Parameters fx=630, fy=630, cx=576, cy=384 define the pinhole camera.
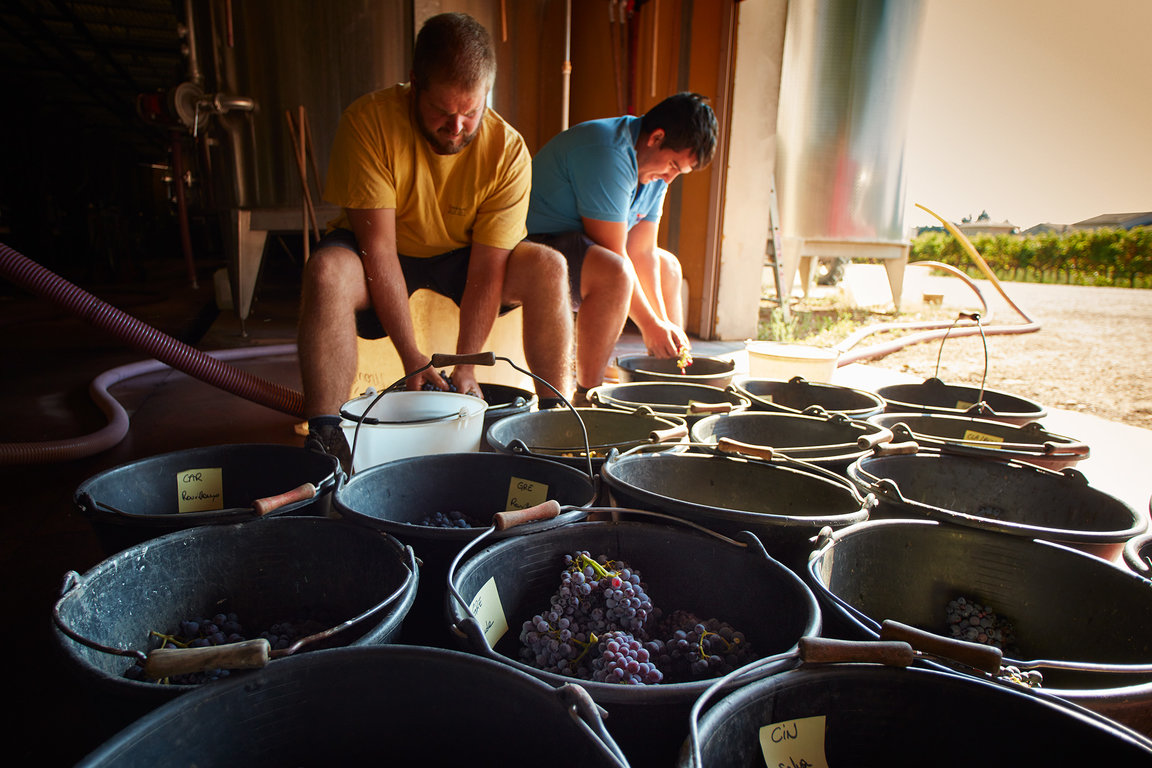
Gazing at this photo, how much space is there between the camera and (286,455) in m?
1.38

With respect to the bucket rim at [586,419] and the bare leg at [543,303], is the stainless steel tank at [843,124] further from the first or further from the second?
the bucket rim at [586,419]

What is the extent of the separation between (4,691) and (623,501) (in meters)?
1.08

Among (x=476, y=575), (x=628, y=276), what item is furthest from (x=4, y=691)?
(x=628, y=276)

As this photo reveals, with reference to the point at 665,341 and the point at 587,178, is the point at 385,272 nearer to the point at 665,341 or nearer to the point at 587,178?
the point at 587,178

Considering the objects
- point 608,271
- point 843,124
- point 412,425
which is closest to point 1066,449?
point 412,425

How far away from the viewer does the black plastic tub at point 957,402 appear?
5.65 feet

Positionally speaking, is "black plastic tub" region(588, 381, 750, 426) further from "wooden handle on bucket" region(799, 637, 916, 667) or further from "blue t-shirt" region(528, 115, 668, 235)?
"wooden handle on bucket" region(799, 637, 916, 667)

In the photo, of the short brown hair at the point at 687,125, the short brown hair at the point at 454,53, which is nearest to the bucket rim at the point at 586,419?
the short brown hair at the point at 454,53

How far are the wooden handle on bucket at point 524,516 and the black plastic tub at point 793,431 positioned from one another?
562 millimetres

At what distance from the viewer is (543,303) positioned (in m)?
2.22

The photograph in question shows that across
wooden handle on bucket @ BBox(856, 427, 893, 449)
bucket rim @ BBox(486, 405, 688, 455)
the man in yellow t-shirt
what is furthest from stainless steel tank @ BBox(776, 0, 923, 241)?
wooden handle on bucket @ BBox(856, 427, 893, 449)

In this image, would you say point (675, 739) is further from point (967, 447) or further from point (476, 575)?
point (967, 447)

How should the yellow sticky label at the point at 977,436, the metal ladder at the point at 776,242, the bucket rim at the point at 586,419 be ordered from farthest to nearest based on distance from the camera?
the metal ladder at the point at 776,242 < the yellow sticky label at the point at 977,436 < the bucket rim at the point at 586,419

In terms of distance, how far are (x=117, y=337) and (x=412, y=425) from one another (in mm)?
1406
